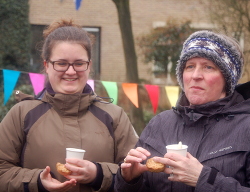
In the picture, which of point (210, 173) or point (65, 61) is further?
point (65, 61)

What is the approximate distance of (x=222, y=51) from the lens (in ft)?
8.26

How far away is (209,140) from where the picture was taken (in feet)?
7.93

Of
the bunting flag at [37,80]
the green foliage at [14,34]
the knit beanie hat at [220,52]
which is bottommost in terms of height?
the bunting flag at [37,80]

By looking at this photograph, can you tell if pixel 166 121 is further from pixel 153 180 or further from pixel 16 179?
pixel 16 179

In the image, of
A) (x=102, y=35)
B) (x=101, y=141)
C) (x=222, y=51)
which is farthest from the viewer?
(x=102, y=35)

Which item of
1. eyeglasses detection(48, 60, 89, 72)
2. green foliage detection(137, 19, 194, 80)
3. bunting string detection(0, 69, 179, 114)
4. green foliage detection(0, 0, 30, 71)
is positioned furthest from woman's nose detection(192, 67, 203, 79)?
green foliage detection(137, 19, 194, 80)

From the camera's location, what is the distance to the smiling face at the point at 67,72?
2936 millimetres

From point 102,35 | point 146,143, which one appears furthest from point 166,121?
point 102,35

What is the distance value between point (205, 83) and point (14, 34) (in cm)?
652

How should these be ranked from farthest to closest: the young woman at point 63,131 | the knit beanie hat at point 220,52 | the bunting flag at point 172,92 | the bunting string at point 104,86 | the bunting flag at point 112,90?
the bunting flag at point 172,92, the bunting flag at point 112,90, the bunting string at point 104,86, the young woman at point 63,131, the knit beanie hat at point 220,52

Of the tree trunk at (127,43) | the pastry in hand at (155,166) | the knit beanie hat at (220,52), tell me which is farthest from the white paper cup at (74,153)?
the tree trunk at (127,43)

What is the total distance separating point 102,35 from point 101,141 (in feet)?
39.4

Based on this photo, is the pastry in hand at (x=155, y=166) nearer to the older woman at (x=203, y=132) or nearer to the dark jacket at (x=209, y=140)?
the older woman at (x=203, y=132)

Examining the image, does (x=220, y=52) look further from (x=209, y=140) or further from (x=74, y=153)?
(x=74, y=153)
